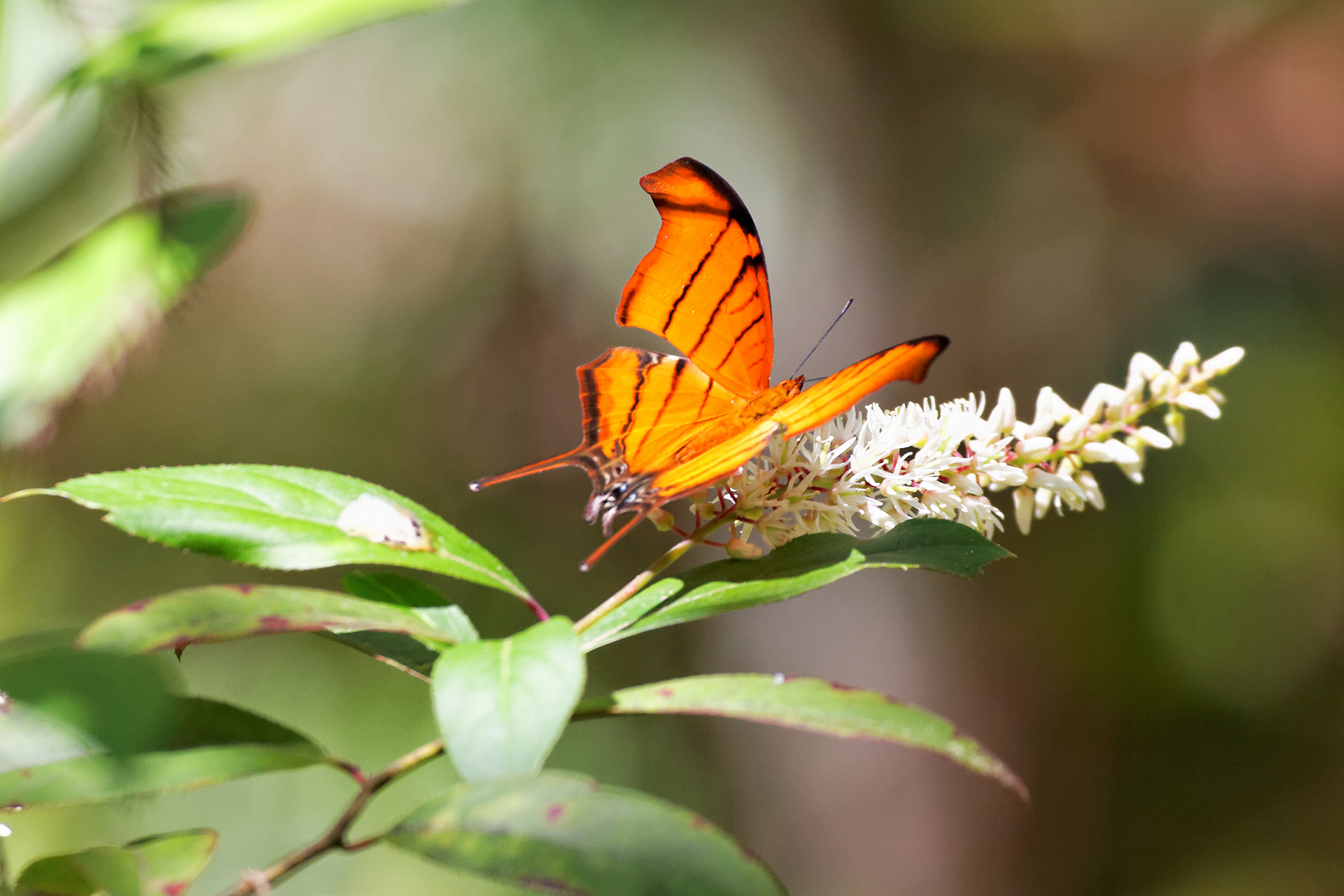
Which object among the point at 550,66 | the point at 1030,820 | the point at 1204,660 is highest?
the point at 550,66

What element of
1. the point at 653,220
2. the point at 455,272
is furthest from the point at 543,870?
the point at 455,272

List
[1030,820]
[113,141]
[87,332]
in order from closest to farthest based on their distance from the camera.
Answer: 1. [87,332]
2. [113,141]
3. [1030,820]

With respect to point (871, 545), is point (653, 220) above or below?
above

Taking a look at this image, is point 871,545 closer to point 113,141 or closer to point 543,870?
point 543,870

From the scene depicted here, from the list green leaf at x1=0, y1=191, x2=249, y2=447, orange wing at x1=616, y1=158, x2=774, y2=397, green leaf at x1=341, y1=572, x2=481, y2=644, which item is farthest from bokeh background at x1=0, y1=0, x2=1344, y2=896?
green leaf at x1=341, y1=572, x2=481, y2=644

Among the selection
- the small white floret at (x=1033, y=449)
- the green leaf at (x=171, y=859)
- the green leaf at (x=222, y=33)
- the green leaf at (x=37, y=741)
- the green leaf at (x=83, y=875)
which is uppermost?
the green leaf at (x=222, y=33)

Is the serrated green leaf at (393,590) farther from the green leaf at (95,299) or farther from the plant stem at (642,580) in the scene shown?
the green leaf at (95,299)

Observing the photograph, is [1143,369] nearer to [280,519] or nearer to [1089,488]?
[1089,488]

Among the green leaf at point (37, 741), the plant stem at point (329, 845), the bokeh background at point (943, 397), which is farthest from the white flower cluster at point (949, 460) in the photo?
the bokeh background at point (943, 397)
